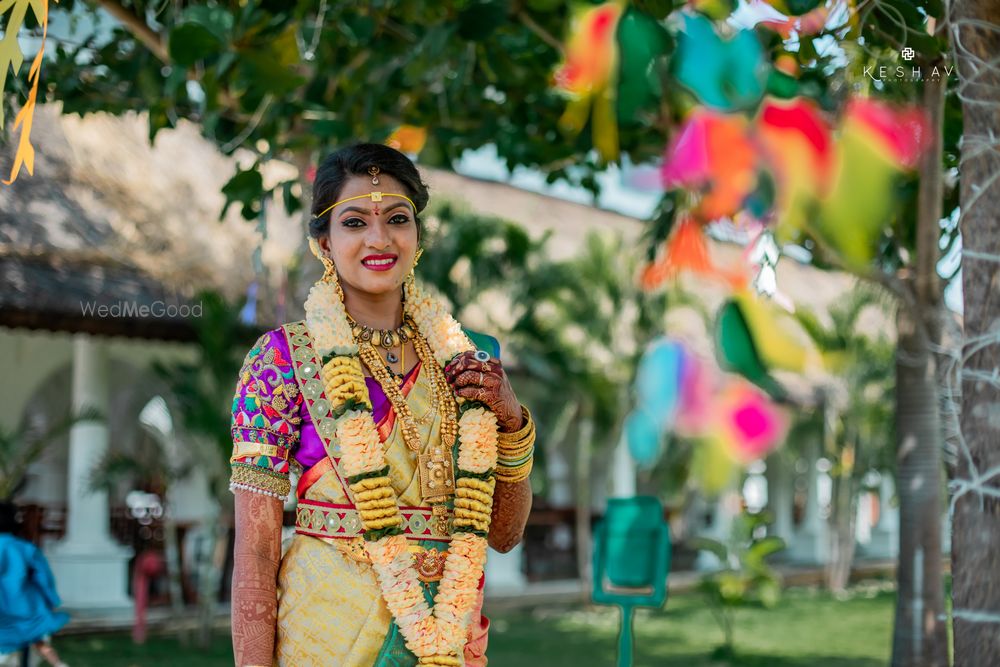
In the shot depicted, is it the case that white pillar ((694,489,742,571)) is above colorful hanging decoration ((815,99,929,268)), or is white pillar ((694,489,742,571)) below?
below

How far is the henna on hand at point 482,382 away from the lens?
2111 millimetres

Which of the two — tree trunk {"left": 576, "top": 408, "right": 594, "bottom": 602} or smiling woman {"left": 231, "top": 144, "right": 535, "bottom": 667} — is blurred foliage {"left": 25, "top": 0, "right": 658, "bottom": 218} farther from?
tree trunk {"left": 576, "top": 408, "right": 594, "bottom": 602}

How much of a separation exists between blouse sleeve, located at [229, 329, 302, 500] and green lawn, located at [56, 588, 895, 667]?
6.61m

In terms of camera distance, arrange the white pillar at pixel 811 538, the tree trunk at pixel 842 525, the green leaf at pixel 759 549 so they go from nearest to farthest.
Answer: the green leaf at pixel 759 549 < the tree trunk at pixel 842 525 < the white pillar at pixel 811 538

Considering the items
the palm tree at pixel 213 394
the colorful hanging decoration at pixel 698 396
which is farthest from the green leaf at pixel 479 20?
the palm tree at pixel 213 394

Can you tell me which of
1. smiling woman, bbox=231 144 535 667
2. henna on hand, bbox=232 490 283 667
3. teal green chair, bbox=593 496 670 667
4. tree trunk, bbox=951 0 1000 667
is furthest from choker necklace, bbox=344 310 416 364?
teal green chair, bbox=593 496 670 667

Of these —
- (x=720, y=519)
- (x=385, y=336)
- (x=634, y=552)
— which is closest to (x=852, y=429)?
(x=720, y=519)

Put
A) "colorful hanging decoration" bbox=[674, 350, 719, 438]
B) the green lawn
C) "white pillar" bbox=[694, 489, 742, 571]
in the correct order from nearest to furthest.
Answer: "colorful hanging decoration" bbox=[674, 350, 719, 438] → the green lawn → "white pillar" bbox=[694, 489, 742, 571]

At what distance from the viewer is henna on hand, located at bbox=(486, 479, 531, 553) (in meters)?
2.29

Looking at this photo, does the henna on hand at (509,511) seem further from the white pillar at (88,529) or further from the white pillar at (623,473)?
the white pillar at (623,473)

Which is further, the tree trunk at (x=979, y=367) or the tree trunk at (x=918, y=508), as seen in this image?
the tree trunk at (x=918, y=508)

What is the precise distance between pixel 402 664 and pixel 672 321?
1446cm

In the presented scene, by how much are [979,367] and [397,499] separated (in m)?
1.30

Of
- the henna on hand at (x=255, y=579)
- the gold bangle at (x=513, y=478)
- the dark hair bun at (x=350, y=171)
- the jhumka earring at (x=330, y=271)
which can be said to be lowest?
the henna on hand at (x=255, y=579)
